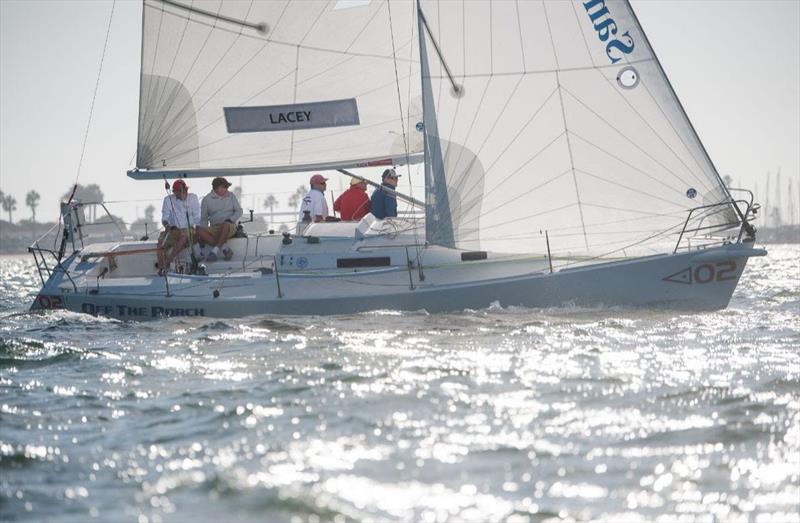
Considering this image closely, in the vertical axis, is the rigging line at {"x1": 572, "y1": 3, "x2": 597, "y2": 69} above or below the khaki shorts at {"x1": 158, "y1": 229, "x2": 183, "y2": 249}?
above

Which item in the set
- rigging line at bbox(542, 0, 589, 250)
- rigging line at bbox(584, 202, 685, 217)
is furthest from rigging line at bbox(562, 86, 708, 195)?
rigging line at bbox(584, 202, 685, 217)

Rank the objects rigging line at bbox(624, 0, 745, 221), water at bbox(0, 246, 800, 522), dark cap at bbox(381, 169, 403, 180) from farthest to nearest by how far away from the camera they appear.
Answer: dark cap at bbox(381, 169, 403, 180), rigging line at bbox(624, 0, 745, 221), water at bbox(0, 246, 800, 522)

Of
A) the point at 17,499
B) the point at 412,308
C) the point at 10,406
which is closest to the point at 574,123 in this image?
the point at 412,308

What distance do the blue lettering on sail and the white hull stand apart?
2272 mm

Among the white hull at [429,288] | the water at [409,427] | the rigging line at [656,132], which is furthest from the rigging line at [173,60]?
the rigging line at [656,132]

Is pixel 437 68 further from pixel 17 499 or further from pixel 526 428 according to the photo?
pixel 17 499

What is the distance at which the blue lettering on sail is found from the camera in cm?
1221

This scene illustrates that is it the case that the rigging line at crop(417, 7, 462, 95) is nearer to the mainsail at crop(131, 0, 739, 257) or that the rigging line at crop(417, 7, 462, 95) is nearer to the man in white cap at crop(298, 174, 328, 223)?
the mainsail at crop(131, 0, 739, 257)

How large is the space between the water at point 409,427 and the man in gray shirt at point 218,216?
382 cm

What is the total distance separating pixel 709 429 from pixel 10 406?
443cm

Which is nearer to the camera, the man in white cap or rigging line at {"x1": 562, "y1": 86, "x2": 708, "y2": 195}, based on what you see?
rigging line at {"x1": 562, "y1": 86, "x2": 708, "y2": 195}

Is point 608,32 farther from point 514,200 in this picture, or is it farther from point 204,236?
point 204,236

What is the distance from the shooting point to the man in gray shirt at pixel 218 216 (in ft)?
47.1

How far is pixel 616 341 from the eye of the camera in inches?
385
